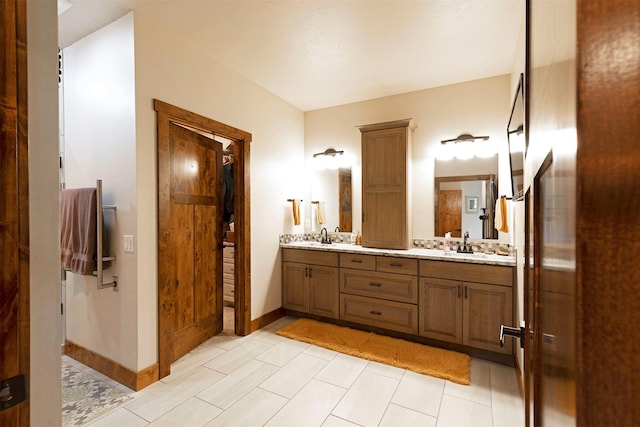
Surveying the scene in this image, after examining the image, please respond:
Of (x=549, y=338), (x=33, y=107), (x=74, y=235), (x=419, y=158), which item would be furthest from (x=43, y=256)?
(x=419, y=158)

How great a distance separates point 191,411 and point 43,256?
1699 millimetres

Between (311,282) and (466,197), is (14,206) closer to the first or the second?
(311,282)

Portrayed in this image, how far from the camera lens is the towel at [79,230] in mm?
2234

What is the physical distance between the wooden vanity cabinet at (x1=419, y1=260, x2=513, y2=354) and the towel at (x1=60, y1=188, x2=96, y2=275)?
2893 mm

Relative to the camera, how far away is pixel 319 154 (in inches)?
160

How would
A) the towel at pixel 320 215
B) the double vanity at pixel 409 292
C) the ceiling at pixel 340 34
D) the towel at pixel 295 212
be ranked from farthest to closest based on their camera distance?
the towel at pixel 320 215 < the towel at pixel 295 212 < the double vanity at pixel 409 292 < the ceiling at pixel 340 34

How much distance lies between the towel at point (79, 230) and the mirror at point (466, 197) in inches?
131

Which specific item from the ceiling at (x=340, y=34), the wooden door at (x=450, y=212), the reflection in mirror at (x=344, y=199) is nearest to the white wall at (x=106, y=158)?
the ceiling at (x=340, y=34)

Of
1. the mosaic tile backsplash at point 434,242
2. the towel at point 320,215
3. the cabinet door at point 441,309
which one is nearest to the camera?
the cabinet door at point 441,309

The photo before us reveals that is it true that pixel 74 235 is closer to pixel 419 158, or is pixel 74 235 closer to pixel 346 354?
pixel 346 354

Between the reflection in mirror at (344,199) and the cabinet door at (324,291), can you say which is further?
the reflection in mirror at (344,199)

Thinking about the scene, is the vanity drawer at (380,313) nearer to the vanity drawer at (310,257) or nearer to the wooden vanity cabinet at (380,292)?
the wooden vanity cabinet at (380,292)

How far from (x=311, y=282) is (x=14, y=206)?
10.0 ft

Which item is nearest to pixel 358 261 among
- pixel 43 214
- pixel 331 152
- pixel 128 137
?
pixel 331 152
